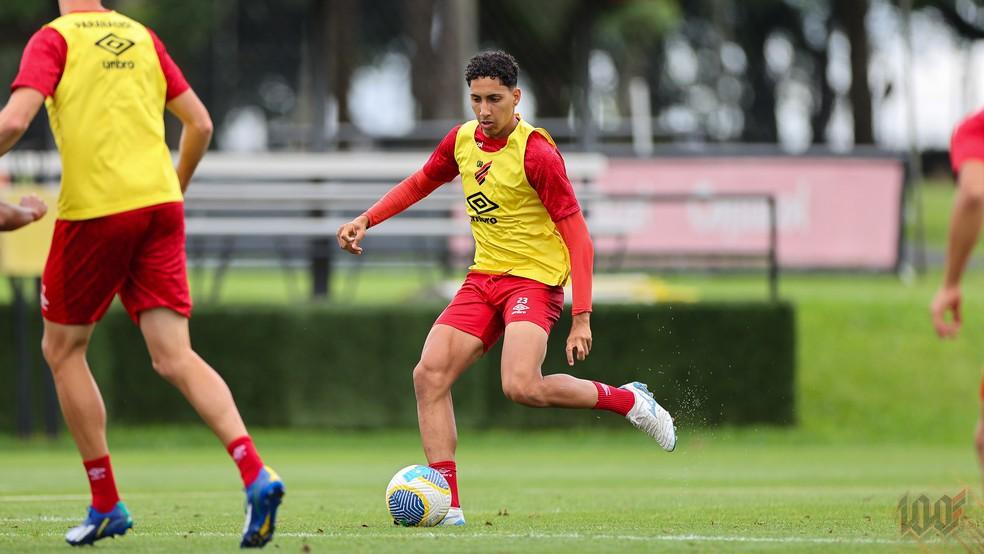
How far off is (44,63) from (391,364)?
10473mm

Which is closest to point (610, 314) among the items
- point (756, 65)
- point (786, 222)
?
point (786, 222)

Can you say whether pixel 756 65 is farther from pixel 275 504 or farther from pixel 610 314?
pixel 275 504

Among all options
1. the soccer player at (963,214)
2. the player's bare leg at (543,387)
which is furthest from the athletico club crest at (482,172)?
the soccer player at (963,214)

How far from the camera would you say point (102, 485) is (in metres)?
6.99

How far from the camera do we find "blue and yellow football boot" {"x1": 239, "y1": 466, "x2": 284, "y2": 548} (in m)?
6.43

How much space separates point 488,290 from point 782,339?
9.28m

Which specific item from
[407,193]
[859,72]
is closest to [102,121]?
[407,193]

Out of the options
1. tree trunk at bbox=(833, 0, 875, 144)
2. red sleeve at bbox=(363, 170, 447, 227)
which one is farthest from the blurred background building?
red sleeve at bbox=(363, 170, 447, 227)

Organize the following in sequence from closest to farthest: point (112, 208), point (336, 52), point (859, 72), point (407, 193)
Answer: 1. point (112, 208)
2. point (407, 193)
3. point (336, 52)
4. point (859, 72)

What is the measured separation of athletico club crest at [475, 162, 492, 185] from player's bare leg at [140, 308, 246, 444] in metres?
1.93

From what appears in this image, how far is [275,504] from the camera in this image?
21.2 feet

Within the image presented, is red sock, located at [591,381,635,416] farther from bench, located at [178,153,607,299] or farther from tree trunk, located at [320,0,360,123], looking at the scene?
tree trunk, located at [320,0,360,123]

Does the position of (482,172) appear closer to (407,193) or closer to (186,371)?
(407,193)

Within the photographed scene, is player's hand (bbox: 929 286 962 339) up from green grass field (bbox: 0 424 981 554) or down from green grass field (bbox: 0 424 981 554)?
up
